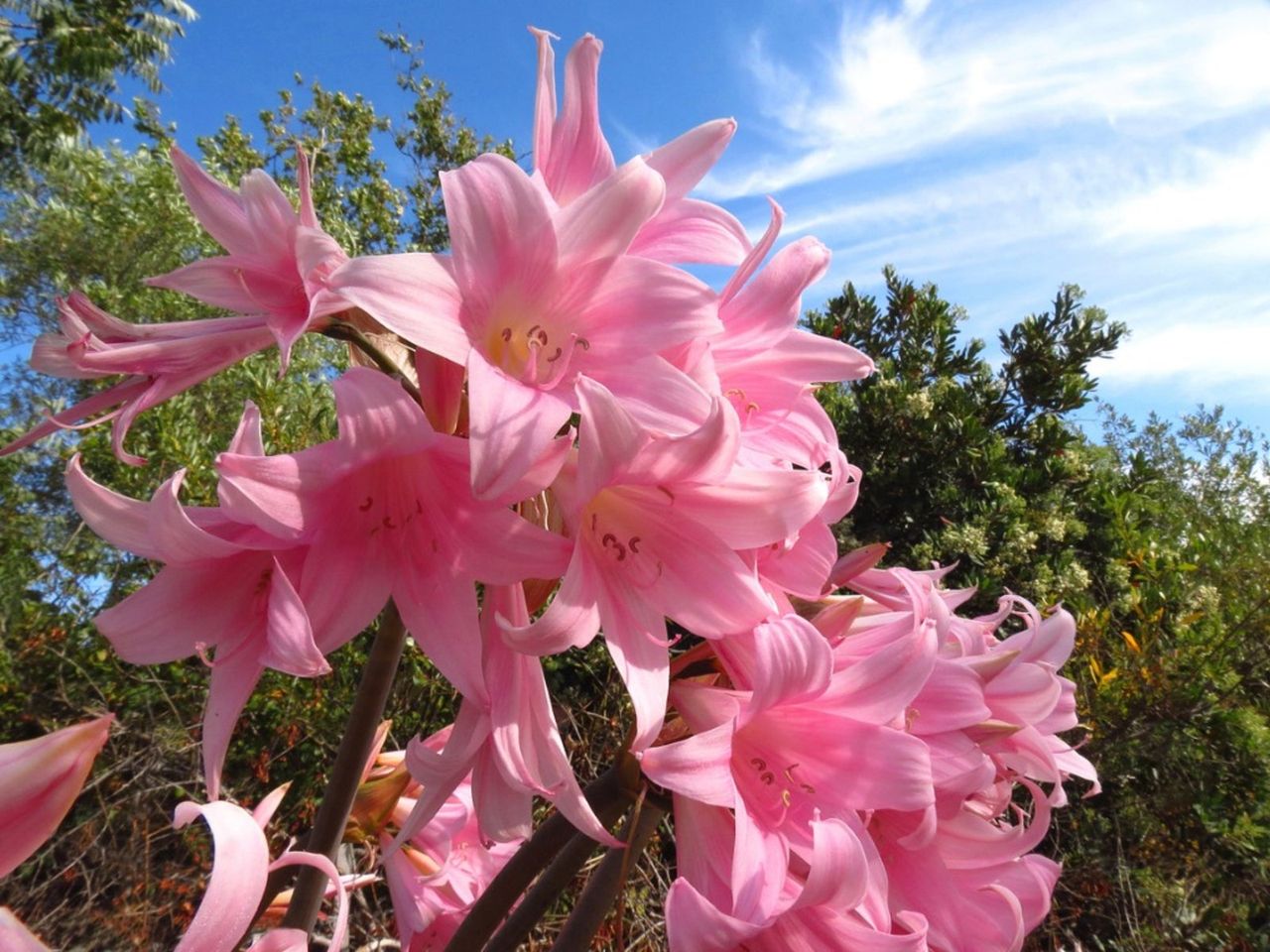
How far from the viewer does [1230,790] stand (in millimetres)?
3312

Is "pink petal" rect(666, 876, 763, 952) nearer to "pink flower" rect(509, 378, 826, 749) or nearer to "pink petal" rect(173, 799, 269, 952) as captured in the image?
"pink flower" rect(509, 378, 826, 749)

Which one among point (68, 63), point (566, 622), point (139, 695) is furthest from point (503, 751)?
point (68, 63)

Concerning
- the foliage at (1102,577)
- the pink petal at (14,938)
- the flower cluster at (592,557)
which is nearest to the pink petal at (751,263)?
the flower cluster at (592,557)

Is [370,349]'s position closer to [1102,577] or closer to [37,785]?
[37,785]

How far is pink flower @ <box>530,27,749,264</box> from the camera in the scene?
32.1 inches

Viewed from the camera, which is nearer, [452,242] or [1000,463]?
[452,242]

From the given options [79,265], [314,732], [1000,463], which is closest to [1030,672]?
[314,732]

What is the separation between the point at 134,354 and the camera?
76cm

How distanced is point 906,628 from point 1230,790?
3510 millimetres

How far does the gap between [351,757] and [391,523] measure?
8.6 inches

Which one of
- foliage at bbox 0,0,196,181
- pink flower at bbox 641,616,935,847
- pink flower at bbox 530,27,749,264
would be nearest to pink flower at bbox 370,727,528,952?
pink flower at bbox 641,616,935,847

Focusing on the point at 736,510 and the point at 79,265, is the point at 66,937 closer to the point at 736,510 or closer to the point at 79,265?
the point at 736,510

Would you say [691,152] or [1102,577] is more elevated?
[691,152]

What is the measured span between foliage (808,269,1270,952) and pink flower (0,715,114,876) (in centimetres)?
194
